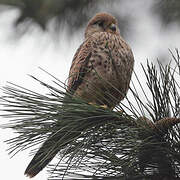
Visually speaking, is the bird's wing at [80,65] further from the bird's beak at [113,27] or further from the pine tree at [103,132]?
the pine tree at [103,132]

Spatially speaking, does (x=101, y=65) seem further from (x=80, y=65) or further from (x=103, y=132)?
(x=103, y=132)

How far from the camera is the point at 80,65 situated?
3.66 metres

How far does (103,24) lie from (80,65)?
0.75m

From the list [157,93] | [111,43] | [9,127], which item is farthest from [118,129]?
[111,43]

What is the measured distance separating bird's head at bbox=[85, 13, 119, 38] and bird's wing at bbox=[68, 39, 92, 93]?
40 centimetres

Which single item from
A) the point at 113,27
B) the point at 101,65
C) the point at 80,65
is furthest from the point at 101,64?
the point at 113,27

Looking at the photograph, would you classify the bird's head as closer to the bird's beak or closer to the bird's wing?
the bird's beak

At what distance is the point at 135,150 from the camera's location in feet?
6.14

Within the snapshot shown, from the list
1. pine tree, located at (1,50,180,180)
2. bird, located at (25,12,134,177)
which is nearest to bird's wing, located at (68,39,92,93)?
bird, located at (25,12,134,177)

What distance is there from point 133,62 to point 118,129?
69.3 inches

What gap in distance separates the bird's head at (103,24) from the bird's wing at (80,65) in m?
0.40

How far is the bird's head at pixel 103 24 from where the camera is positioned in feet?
13.4

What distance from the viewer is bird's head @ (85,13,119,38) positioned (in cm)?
407

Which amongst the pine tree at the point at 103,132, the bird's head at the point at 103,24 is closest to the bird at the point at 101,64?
the bird's head at the point at 103,24
